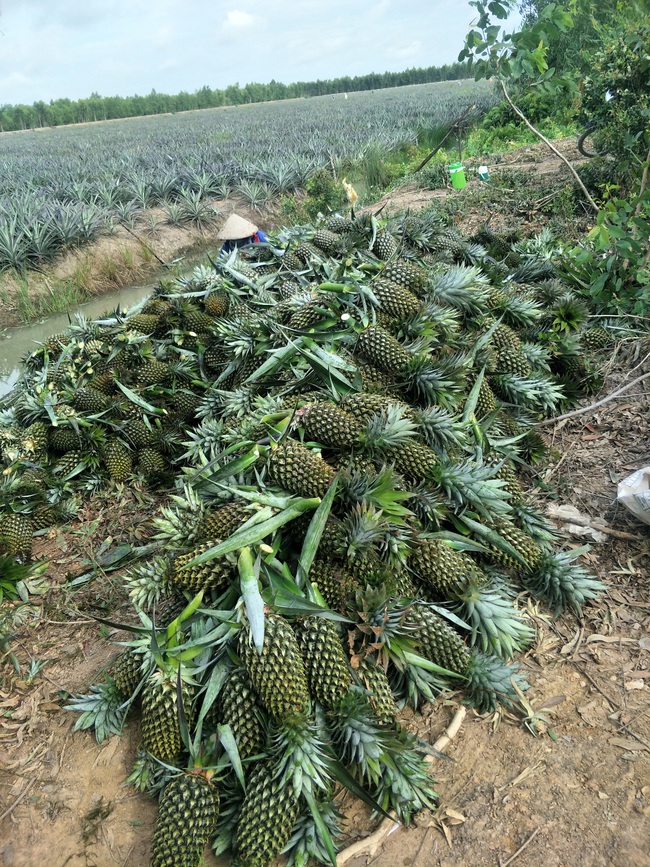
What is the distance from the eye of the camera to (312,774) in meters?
1.83

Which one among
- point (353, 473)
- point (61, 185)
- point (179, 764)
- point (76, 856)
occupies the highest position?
point (61, 185)

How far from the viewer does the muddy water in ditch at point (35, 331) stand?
7.69 meters

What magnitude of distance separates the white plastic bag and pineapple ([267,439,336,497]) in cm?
158

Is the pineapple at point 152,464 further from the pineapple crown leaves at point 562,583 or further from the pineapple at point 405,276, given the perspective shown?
the pineapple crown leaves at point 562,583

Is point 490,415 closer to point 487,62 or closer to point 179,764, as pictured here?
point 179,764

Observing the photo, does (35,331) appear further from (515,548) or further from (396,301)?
(515,548)

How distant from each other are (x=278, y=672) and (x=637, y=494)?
2035mm

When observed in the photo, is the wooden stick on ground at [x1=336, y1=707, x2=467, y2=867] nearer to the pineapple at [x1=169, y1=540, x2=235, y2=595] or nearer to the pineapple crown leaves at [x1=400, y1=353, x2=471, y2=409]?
the pineapple at [x1=169, y1=540, x2=235, y2=595]

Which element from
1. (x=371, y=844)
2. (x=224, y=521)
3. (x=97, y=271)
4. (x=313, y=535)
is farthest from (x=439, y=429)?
(x=97, y=271)

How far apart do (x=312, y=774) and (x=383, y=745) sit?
0.91ft

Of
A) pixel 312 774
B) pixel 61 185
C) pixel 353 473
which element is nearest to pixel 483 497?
pixel 353 473

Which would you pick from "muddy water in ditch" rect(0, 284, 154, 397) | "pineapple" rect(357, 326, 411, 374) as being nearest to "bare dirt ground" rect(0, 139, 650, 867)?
"pineapple" rect(357, 326, 411, 374)

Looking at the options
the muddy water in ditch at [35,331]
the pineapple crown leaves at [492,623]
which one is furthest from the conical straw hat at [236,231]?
the pineapple crown leaves at [492,623]

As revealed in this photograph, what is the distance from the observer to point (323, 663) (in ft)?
6.54
